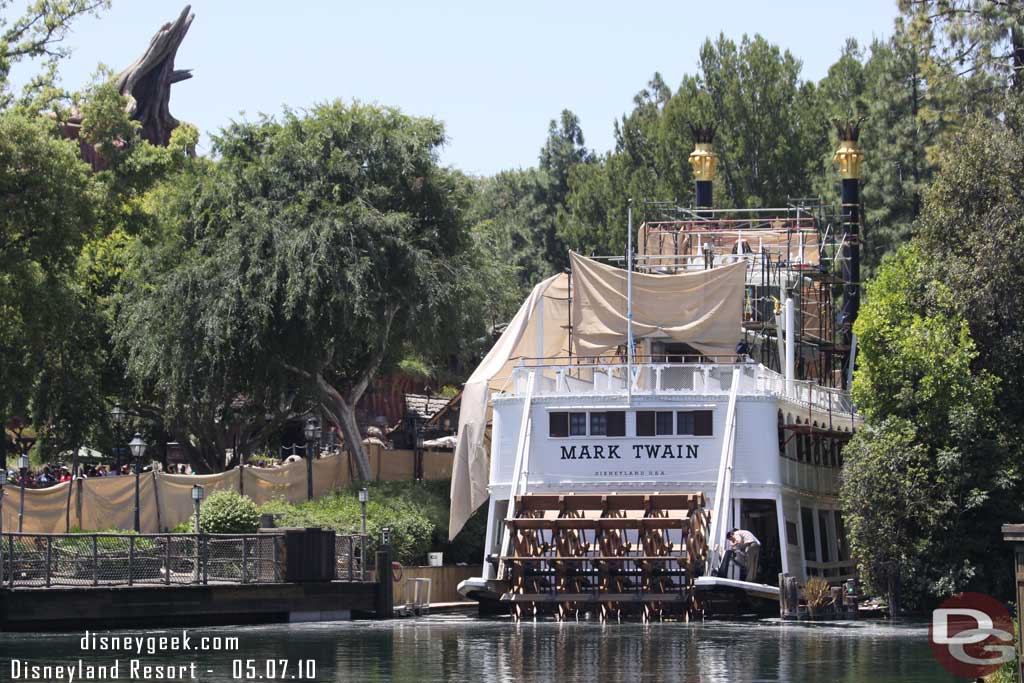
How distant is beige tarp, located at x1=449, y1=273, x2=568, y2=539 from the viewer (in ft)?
149

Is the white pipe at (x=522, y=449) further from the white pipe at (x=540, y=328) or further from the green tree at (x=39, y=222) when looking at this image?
the green tree at (x=39, y=222)

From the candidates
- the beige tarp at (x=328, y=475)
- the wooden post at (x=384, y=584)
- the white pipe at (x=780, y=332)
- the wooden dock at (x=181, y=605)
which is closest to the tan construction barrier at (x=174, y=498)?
the beige tarp at (x=328, y=475)

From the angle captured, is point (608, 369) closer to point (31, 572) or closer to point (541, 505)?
point (541, 505)

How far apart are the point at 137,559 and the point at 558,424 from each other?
1076 centimetres

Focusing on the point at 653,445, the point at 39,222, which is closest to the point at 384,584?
the point at 653,445

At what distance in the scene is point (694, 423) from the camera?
41.7 m

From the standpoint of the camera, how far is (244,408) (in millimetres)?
53219

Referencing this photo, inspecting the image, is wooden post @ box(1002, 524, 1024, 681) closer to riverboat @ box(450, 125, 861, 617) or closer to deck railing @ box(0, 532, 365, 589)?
riverboat @ box(450, 125, 861, 617)

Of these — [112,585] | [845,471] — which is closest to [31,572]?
[112,585]

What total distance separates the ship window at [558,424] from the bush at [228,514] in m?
7.23

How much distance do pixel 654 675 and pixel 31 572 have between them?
14100 mm

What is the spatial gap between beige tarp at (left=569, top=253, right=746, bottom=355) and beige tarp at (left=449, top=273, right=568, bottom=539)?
1.41 metres

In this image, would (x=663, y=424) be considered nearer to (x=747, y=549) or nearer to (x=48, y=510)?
(x=747, y=549)

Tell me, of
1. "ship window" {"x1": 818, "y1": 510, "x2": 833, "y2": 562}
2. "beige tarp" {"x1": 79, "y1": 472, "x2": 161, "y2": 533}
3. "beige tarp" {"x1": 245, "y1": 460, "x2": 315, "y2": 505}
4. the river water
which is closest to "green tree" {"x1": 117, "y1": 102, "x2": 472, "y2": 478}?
"beige tarp" {"x1": 245, "y1": 460, "x2": 315, "y2": 505}
